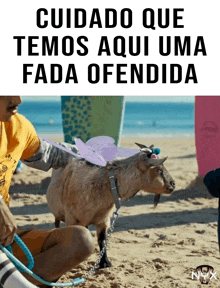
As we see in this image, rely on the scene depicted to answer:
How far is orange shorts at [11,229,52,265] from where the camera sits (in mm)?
2375

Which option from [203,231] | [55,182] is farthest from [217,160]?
[55,182]

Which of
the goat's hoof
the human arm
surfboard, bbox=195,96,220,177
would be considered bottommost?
the goat's hoof

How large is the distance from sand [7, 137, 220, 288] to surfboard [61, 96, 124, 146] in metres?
1.06

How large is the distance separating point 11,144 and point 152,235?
2.69 meters

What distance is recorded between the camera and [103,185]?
3422 mm

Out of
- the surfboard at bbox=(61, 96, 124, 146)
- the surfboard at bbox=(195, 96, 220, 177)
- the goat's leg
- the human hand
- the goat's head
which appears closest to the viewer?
the human hand

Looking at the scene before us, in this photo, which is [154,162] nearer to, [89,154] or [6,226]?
[89,154]

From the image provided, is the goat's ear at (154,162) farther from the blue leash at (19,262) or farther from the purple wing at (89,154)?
the blue leash at (19,262)

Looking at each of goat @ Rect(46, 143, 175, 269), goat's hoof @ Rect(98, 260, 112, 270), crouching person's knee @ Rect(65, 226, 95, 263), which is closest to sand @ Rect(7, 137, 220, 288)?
goat's hoof @ Rect(98, 260, 112, 270)

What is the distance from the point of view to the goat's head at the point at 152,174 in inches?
131

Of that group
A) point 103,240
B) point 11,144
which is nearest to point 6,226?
point 11,144

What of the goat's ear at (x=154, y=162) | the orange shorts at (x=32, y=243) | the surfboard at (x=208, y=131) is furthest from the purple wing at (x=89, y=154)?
the surfboard at (x=208, y=131)

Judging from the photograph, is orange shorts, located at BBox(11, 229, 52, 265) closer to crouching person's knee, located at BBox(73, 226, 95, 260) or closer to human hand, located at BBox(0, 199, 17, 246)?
crouching person's knee, located at BBox(73, 226, 95, 260)

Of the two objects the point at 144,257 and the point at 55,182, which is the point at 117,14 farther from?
the point at 144,257
